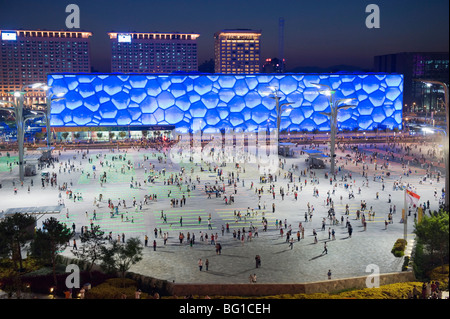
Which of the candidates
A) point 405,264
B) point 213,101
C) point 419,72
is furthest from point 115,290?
point 419,72

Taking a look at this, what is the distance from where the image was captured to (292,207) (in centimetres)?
2502

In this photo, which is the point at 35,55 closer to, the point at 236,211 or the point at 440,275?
the point at 236,211

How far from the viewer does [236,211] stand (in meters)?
24.1

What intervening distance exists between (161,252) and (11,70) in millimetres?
127402

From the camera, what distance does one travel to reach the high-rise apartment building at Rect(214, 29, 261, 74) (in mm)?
153000

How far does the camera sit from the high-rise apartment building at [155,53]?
148000 millimetres

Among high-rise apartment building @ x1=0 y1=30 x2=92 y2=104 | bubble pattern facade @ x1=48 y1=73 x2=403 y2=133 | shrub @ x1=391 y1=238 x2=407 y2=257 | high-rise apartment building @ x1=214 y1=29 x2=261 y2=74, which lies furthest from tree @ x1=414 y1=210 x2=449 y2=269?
high-rise apartment building @ x1=214 y1=29 x2=261 y2=74

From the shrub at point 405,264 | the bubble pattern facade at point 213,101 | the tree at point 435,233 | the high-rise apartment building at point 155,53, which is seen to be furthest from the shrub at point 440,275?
the high-rise apartment building at point 155,53

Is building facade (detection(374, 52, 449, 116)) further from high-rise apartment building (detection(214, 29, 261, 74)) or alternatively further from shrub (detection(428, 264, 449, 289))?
shrub (detection(428, 264, 449, 289))

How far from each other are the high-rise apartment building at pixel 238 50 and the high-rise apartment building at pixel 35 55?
43498mm

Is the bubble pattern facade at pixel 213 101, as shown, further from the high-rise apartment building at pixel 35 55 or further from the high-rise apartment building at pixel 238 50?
the high-rise apartment building at pixel 238 50

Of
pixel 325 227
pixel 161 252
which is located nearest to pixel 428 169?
pixel 325 227
